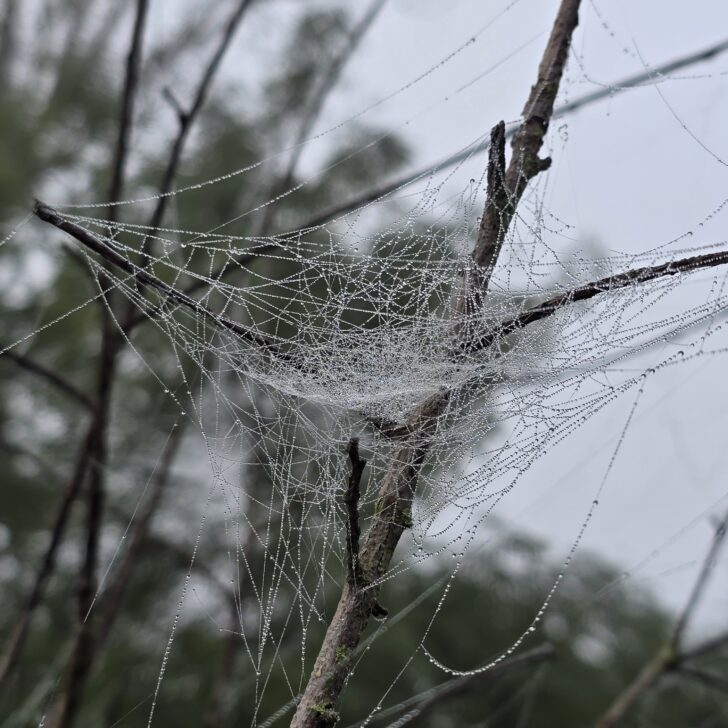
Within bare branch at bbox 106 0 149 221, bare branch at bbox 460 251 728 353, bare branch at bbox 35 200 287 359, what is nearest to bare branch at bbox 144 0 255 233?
bare branch at bbox 106 0 149 221

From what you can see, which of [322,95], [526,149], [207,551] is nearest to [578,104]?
[526,149]

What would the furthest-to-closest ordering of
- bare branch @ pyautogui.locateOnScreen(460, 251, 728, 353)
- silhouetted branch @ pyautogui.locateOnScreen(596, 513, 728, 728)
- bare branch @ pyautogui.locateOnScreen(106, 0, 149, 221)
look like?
silhouetted branch @ pyautogui.locateOnScreen(596, 513, 728, 728) < bare branch @ pyautogui.locateOnScreen(106, 0, 149, 221) < bare branch @ pyautogui.locateOnScreen(460, 251, 728, 353)

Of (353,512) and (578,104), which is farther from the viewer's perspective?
(578,104)

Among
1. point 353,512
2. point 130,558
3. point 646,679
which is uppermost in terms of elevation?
point 130,558

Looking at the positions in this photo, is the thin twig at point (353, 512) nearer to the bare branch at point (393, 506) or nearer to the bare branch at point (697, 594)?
the bare branch at point (393, 506)

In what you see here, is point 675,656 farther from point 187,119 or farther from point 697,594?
point 187,119

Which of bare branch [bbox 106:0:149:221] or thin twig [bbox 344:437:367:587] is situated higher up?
bare branch [bbox 106:0:149:221]

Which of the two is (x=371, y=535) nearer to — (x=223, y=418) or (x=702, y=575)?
(x=702, y=575)

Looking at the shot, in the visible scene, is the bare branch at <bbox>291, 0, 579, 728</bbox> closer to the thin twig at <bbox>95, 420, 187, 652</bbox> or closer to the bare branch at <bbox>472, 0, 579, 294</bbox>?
the bare branch at <bbox>472, 0, 579, 294</bbox>

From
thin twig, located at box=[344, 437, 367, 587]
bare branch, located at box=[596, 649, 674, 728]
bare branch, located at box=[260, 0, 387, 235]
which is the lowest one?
thin twig, located at box=[344, 437, 367, 587]

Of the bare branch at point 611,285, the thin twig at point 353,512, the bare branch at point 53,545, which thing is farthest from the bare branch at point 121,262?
the bare branch at point 53,545
